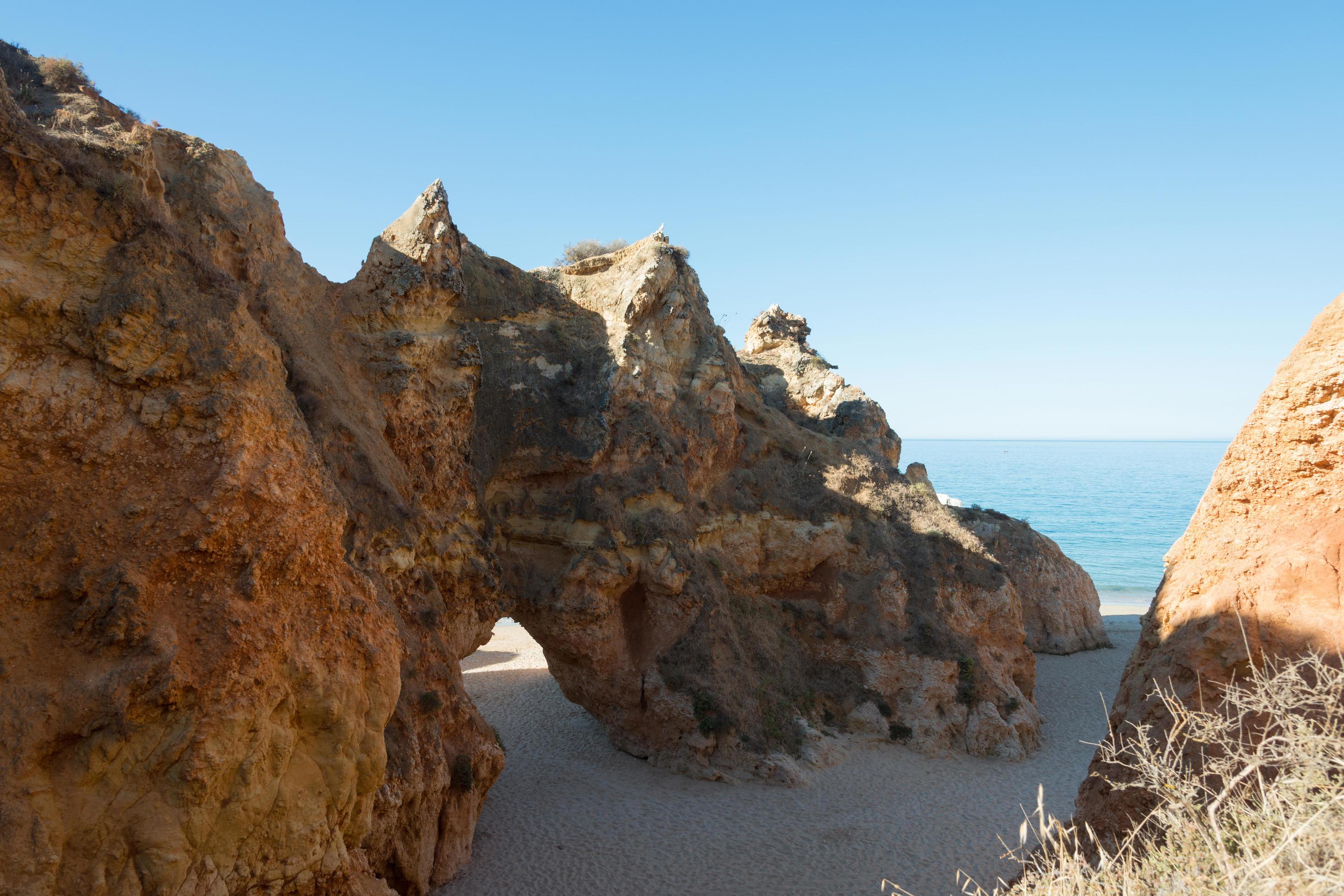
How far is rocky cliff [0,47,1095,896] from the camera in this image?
7.17m

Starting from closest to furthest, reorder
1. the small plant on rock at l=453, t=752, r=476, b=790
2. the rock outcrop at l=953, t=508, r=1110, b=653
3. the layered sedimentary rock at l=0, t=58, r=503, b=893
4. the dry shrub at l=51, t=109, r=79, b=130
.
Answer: the layered sedimentary rock at l=0, t=58, r=503, b=893 < the dry shrub at l=51, t=109, r=79, b=130 < the small plant on rock at l=453, t=752, r=476, b=790 < the rock outcrop at l=953, t=508, r=1110, b=653

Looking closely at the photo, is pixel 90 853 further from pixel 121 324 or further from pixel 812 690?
pixel 812 690

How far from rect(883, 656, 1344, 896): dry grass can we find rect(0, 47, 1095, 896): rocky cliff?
7137mm

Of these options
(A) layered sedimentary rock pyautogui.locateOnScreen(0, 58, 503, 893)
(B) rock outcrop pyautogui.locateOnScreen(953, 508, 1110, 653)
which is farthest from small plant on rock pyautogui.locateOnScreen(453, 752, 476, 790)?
(B) rock outcrop pyautogui.locateOnScreen(953, 508, 1110, 653)

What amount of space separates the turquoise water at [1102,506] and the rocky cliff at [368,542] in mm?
14648

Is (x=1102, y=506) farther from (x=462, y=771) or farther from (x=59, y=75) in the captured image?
(x=59, y=75)

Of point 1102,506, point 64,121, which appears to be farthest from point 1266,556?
point 1102,506

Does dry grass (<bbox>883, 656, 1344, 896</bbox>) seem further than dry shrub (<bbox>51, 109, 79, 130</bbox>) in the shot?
No

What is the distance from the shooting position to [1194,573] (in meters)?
8.97

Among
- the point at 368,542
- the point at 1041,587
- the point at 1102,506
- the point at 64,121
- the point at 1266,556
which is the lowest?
the point at 1102,506

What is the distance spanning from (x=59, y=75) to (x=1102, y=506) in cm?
10721

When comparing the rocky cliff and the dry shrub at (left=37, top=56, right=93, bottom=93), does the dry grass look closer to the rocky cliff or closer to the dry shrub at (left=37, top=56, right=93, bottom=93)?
the rocky cliff

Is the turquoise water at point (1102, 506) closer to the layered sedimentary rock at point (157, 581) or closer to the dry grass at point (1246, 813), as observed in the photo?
the dry grass at point (1246, 813)

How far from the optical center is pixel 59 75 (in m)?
11.1
